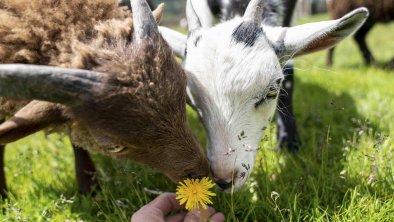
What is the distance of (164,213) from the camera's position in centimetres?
285

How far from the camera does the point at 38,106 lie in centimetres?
244

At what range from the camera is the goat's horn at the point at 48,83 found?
207cm

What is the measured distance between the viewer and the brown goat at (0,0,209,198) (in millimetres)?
2369

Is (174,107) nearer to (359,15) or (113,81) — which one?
(113,81)

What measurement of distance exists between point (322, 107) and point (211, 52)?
2908 millimetres

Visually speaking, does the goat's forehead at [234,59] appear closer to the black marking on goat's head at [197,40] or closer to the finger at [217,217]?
the black marking on goat's head at [197,40]

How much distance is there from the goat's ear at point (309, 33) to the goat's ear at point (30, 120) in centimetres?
168

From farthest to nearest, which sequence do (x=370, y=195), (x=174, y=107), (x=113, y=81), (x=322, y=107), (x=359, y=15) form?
(x=322, y=107), (x=359, y=15), (x=370, y=195), (x=174, y=107), (x=113, y=81)

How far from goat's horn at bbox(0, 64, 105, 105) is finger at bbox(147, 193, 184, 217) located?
2.99ft

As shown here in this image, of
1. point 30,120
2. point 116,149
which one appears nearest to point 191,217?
point 116,149

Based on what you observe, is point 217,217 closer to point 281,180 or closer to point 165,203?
point 165,203

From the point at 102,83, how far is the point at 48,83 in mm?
306

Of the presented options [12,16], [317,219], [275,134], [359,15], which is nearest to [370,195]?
[317,219]

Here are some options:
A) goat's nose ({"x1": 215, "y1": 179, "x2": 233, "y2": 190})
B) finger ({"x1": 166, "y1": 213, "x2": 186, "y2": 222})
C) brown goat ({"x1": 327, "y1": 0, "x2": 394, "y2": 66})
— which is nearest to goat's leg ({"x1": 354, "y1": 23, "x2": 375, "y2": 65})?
brown goat ({"x1": 327, "y1": 0, "x2": 394, "y2": 66})
